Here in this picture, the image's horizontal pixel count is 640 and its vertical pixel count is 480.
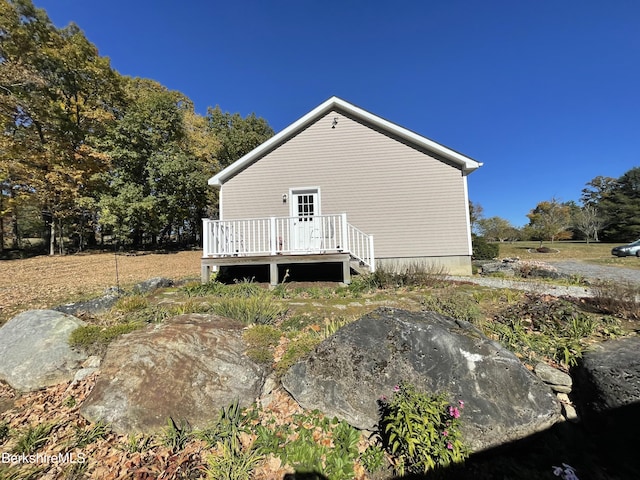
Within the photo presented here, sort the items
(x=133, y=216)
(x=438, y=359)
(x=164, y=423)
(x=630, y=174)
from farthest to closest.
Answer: (x=630, y=174) → (x=133, y=216) → (x=438, y=359) → (x=164, y=423)

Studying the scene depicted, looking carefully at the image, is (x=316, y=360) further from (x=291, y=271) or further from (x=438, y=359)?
(x=291, y=271)

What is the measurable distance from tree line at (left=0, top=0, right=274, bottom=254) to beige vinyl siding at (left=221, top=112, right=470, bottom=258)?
37.9 ft

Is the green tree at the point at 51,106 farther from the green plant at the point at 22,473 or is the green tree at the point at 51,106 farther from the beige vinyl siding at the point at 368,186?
the green plant at the point at 22,473

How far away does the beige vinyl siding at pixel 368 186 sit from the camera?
9719mm

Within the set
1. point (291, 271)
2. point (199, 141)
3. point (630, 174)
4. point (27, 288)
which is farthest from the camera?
point (630, 174)

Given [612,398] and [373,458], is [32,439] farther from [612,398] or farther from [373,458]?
[612,398]

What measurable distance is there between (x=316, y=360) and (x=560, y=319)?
3.72 meters

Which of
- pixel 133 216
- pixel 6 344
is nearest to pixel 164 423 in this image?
pixel 6 344

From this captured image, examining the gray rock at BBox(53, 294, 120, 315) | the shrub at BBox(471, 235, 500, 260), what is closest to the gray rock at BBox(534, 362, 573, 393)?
the gray rock at BBox(53, 294, 120, 315)

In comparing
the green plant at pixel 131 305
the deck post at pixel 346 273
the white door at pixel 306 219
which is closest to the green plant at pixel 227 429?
the green plant at pixel 131 305

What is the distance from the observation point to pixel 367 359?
325 centimetres

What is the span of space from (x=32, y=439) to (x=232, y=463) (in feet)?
6.28

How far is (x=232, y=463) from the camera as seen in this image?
251 cm

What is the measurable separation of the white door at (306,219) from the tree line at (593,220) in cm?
2262
